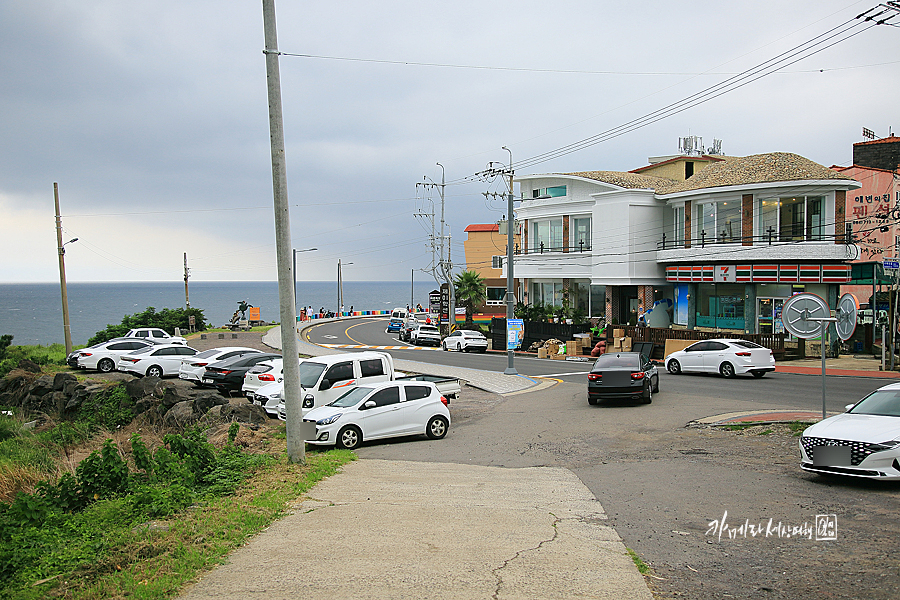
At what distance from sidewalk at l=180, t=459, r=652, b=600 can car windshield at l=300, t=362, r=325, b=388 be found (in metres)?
8.55

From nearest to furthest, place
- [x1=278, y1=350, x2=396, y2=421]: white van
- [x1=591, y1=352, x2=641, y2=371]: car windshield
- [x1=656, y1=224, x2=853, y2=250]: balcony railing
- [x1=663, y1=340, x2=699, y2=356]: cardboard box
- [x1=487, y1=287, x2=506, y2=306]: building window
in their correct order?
[x1=278, y1=350, x2=396, y2=421]: white van
[x1=591, y1=352, x2=641, y2=371]: car windshield
[x1=663, y1=340, x2=699, y2=356]: cardboard box
[x1=656, y1=224, x2=853, y2=250]: balcony railing
[x1=487, y1=287, x2=506, y2=306]: building window

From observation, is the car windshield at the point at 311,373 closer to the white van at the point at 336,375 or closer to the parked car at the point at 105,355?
the white van at the point at 336,375

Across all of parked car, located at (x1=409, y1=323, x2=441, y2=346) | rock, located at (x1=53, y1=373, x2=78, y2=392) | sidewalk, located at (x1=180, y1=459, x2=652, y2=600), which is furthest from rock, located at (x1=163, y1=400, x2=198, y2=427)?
parked car, located at (x1=409, y1=323, x2=441, y2=346)

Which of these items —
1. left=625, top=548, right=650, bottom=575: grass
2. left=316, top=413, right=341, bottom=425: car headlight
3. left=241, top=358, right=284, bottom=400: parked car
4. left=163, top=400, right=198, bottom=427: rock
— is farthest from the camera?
left=241, top=358, right=284, bottom=400: parked car

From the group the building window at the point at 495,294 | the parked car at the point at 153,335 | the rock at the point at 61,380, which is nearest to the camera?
the rock at the point at 61,380

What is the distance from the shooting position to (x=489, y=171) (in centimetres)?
4131

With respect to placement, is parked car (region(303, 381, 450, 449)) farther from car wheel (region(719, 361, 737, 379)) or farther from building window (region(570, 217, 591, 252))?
building window (region(570, 217, 591, 252))

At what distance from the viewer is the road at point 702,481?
6406mm

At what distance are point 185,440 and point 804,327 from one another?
11.8 m

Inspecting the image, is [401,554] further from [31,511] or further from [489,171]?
[489,171]

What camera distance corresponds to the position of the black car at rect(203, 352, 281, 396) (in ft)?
79.5

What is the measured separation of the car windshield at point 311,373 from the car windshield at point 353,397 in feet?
8.31

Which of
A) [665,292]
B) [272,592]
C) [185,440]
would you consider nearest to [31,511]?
[185,440]

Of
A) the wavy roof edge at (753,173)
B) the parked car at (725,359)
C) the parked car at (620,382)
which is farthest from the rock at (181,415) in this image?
the wavy roof edge at (753,173)
